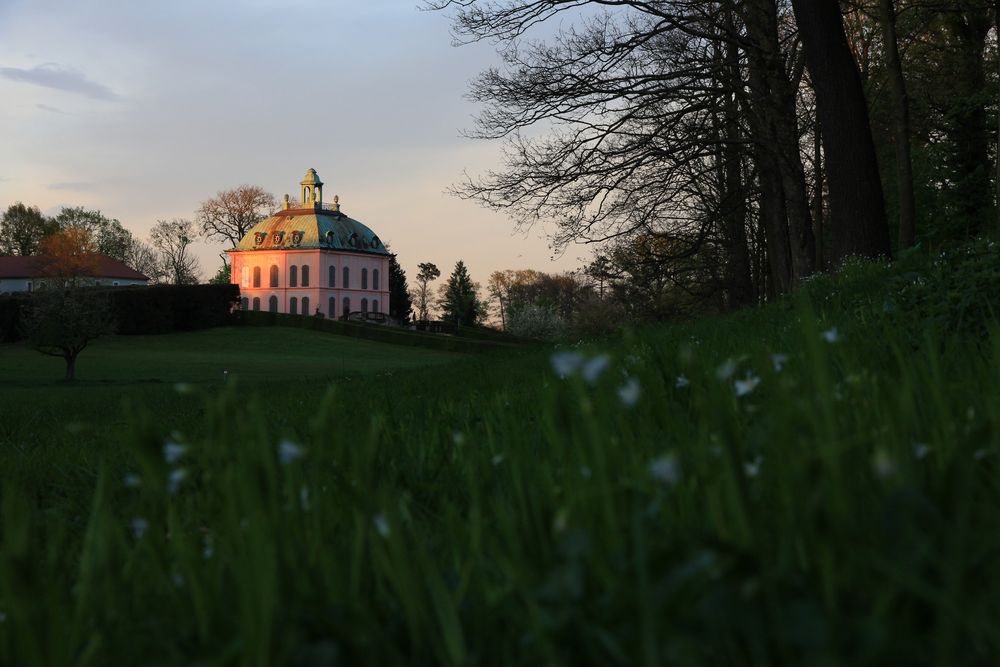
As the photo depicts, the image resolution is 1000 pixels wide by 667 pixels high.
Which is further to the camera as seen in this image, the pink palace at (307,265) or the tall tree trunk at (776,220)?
the pink palace at (307,265)

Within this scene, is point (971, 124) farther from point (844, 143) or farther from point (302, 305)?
point (302, 305)

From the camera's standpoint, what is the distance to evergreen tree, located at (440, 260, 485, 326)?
10350 cm

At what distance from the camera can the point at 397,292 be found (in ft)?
357

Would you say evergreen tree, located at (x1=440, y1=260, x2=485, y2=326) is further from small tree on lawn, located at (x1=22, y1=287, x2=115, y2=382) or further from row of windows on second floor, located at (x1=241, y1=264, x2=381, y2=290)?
small tree on lawn, located at (x1=22, y1=287, x2=115, y2=382)

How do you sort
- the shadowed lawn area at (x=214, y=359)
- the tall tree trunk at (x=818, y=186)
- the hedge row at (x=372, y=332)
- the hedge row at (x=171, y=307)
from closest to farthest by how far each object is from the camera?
the tall tree trunk at (x=818, y=186), the shadowed lawn area at (x=214, y=359), the hedge row at (x=171, y=307), the hedge row at (x=372, y=332)

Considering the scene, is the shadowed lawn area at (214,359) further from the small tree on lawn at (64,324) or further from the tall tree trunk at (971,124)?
the tall tree trunk at (971,124)

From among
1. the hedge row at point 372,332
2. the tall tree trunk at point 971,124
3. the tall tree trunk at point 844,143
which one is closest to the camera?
the tall tree trunk at point 844,143

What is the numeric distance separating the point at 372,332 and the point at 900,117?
49.0 metres

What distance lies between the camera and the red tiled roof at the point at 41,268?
83.5 m

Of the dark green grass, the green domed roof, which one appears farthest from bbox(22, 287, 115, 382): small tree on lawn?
the green domed roof

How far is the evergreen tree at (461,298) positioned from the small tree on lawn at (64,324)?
69779mm

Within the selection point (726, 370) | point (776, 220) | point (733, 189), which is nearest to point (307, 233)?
point (733, 189)

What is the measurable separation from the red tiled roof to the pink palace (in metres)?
14.7

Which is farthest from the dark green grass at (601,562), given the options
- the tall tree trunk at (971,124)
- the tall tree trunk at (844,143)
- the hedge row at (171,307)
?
the hedge row at (171,307)
